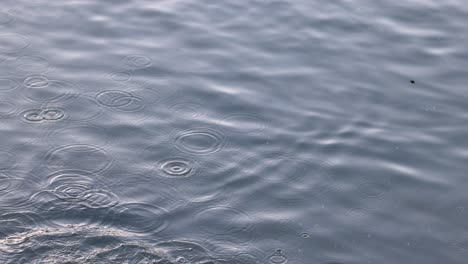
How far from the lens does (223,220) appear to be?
573 centimetres

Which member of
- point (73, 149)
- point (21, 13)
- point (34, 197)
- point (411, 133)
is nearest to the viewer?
point (34, 197)

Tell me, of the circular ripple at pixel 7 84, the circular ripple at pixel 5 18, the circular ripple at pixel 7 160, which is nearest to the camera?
the circular ripple at pixel 7 160

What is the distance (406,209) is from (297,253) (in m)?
1.07

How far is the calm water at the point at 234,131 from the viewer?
5.61m

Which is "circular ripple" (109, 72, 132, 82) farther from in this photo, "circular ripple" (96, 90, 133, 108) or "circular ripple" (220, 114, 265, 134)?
"circular ripple" (220, 114, 265, 134)

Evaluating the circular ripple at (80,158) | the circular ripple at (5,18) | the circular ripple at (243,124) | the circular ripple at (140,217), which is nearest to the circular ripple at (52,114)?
the circular ripple at (80,158)

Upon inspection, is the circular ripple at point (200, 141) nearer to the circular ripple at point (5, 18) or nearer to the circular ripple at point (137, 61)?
the circular ripple at point (137, 61)

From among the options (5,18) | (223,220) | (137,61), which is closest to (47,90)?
(137,61)

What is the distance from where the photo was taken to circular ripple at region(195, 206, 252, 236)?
565 centimetres

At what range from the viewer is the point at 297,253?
5.52 meters

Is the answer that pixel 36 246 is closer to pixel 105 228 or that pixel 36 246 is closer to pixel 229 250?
pixel 105 228

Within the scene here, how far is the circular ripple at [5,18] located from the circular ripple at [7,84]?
1112mm

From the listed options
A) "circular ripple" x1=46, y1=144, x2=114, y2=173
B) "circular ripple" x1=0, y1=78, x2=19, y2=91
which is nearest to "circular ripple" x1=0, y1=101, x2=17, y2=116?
"circular ripple" x1=0, y1=78, x2=19, y2=91

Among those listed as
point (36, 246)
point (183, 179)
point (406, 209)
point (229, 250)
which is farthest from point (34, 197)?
point (406, 209)
